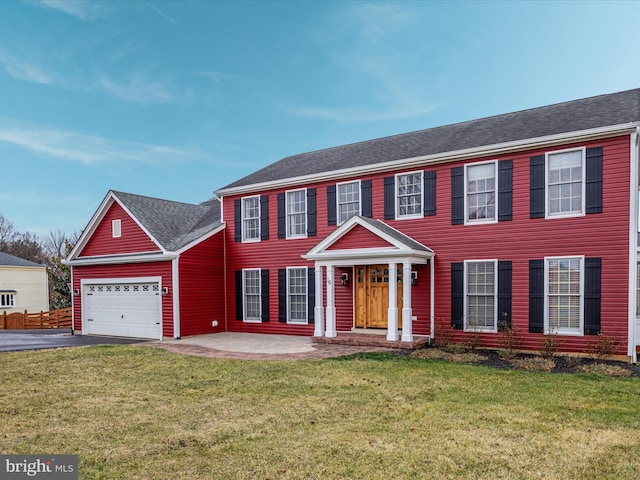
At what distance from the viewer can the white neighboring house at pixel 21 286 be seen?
99.4 ft

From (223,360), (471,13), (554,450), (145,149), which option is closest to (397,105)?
(471,13)

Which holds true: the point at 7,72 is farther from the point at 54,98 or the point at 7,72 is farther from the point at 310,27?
the point at 310,27

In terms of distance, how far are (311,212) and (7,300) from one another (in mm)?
28335

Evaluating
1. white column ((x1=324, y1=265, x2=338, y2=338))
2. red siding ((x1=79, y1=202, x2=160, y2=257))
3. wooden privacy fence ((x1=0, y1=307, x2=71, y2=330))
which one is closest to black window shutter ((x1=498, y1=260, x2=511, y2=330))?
white column ((x1=324, y1=265, x2=338, y2=338))

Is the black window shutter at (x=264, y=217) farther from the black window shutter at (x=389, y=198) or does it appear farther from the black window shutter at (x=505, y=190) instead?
the black window shutter at (x=505, y=190)

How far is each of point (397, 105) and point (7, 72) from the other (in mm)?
29093

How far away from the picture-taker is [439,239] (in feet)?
40.0

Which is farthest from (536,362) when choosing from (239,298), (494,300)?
(239,298)

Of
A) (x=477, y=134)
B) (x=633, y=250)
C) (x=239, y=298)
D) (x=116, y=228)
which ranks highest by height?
(x=477, y=134)

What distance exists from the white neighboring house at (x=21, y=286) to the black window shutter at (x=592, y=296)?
116 ft

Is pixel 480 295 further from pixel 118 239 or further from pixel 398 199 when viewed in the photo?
pixel 118 239

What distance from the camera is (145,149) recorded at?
44.8 meters

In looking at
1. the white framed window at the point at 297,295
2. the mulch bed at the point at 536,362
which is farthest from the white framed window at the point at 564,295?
the white framed window at the point at 297,295

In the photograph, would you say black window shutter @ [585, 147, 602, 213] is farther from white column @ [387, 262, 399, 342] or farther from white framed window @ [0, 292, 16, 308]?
white framed window @ [0, 292, 16, 308]
